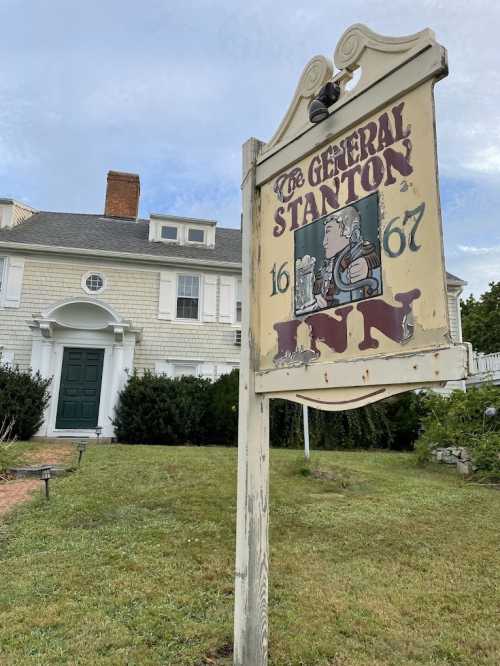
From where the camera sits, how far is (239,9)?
708 centimetres

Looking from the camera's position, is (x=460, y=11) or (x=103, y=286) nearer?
(x=460, y=11)

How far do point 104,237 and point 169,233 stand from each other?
6.95ft

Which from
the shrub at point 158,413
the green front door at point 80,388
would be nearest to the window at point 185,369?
the shrub at point 158,413

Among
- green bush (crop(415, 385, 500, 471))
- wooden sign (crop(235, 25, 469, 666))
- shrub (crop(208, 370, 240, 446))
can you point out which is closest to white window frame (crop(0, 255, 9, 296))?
shrub (crop(208, 370, 240, 446))

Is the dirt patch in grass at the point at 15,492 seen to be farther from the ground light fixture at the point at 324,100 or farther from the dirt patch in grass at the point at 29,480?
the ground light fixture at the point at 324,100

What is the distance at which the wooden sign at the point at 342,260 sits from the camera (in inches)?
64.4

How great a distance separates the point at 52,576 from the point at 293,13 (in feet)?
23.2

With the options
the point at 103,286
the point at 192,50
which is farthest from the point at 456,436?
the point at 103,286

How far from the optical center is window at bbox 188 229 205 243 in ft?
50.0

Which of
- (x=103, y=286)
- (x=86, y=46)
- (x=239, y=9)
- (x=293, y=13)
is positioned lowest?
(x=103, y=286)

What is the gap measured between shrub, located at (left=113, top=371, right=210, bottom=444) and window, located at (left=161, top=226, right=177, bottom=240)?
5284 millimetres

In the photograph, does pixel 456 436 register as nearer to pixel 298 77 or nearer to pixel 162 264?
pixel 298 77

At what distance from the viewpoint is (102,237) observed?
572 inches

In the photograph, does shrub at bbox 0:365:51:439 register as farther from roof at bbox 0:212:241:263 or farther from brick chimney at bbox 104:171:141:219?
brick chimney at bbox 104:171:141:219
